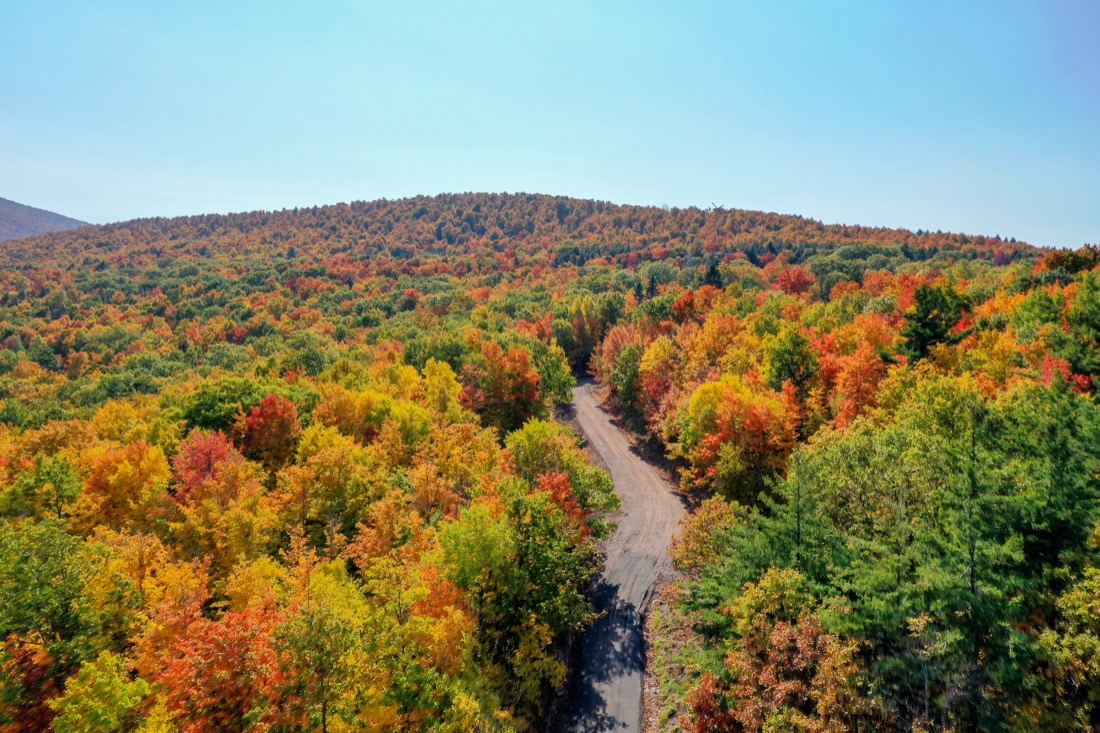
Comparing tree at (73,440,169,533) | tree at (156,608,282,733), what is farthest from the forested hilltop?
tree at (73,440,169,533)

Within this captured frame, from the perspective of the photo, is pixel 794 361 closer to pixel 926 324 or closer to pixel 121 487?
pixel 926 324

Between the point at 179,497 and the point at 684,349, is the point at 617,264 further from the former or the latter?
the point at 179,497

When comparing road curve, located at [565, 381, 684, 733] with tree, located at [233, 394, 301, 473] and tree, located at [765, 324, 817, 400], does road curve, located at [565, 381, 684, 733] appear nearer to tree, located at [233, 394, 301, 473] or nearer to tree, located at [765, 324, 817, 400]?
tree, located at [765, 324, 817, 400]

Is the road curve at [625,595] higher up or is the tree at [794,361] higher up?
the tree at [794,361]

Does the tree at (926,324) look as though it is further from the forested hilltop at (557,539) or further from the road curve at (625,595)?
the road curve at (625,595)

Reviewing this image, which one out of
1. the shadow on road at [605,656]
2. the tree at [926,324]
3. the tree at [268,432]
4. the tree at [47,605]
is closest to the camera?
the tree at [47,605]

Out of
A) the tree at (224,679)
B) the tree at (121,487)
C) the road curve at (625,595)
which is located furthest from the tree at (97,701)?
the tree at (121,487)

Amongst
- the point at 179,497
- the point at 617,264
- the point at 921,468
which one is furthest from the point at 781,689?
the point at 617,264
